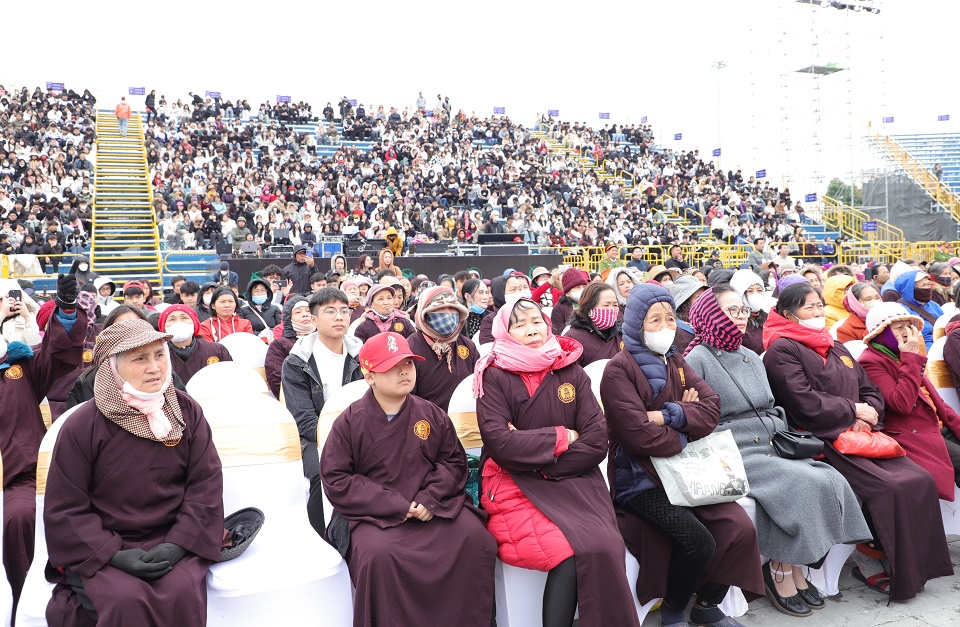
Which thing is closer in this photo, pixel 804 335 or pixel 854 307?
pixel 804 335

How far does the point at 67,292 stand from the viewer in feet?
12.7

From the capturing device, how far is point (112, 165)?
68.4 feet

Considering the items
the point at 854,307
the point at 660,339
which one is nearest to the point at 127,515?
the point at 660,339

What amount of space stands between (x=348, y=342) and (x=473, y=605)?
213 cm

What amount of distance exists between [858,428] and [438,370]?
236 cm

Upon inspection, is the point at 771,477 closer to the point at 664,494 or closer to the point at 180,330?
the point at 664,494

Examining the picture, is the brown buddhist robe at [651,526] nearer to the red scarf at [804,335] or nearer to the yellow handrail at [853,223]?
the red scarf at [804,335]

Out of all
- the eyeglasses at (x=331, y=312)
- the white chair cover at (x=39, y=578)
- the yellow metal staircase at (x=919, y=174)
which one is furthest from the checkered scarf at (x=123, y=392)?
the yellow metal staircase at (x=919, y=174)

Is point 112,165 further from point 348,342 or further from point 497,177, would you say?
point 348,342

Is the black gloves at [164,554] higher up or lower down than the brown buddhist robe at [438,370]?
lower down

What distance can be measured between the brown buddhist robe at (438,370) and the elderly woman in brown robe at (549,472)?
98 cm

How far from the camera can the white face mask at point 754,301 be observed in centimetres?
562

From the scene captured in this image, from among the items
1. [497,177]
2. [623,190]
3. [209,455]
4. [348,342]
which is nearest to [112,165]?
[497,177]

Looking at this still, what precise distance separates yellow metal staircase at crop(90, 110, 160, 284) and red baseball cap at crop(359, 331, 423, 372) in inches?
510
